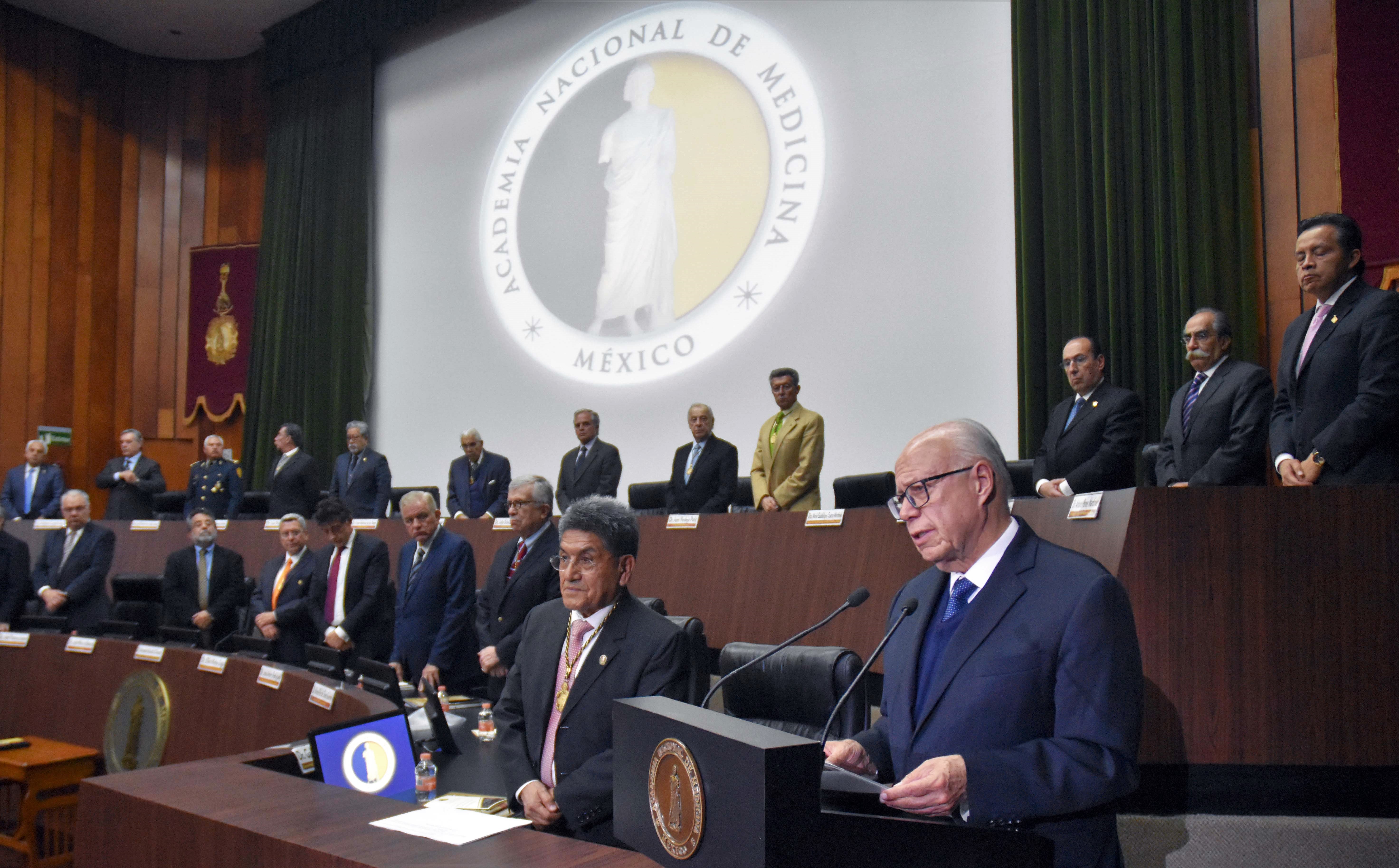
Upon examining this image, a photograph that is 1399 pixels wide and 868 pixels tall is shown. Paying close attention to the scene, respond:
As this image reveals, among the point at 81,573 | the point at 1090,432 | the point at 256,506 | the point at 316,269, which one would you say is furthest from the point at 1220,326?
the point at 316,269

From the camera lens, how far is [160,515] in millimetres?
7680

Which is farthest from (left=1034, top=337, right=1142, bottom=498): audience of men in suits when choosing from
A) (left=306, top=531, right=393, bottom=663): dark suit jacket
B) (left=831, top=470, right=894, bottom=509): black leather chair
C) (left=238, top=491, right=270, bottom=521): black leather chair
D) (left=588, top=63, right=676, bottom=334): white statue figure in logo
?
(left=238, top=491, right=270, bottom=521): black leather chair

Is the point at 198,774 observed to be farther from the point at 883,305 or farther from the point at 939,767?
the point at 883,305

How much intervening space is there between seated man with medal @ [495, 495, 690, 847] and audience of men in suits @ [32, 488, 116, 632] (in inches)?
186

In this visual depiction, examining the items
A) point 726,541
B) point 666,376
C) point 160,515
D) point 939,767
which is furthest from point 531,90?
point 939,767

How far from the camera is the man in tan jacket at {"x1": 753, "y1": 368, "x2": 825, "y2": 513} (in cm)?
485

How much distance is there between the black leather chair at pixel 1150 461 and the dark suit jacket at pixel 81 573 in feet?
18.1

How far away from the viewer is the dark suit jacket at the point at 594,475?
19.4 ft

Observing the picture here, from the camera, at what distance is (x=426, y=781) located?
88.0 inches

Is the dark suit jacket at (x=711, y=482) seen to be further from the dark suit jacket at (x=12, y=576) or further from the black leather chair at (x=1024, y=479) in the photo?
the dark suit jacket at (x=12, y=576)

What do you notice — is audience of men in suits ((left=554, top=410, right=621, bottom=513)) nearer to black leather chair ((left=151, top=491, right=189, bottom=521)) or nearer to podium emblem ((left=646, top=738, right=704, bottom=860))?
black leather chair ((left=151, top=491, right=189, bottom=521))

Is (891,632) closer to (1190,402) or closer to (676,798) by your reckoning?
(676,798)

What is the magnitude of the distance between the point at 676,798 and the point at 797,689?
1.29 metres

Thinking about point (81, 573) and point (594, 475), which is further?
point (81, 573)
